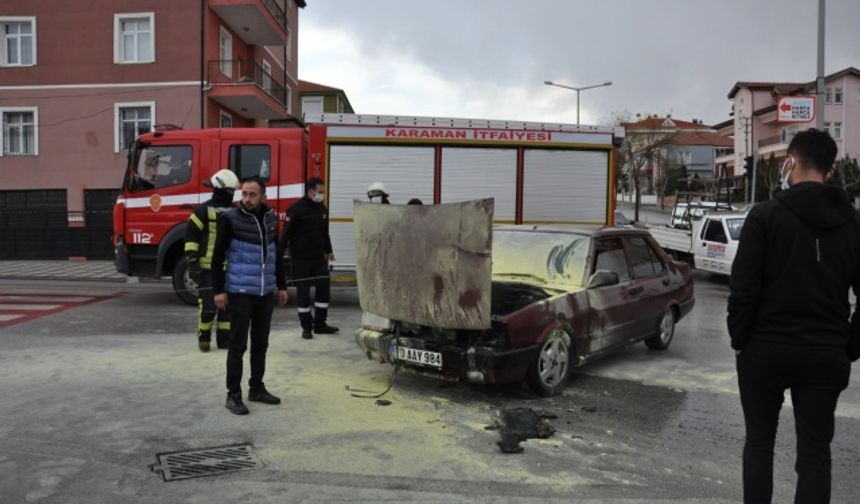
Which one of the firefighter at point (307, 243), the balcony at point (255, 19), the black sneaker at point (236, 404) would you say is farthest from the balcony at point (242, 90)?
the black sneaker at point (236, 404)

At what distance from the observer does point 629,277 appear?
6793 mm

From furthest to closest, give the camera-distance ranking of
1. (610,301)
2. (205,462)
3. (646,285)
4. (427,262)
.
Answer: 1. (646,285)
2. (610,301)
3. (427,262)
4. (205,462)

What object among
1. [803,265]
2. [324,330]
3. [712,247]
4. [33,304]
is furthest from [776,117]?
[803,265]

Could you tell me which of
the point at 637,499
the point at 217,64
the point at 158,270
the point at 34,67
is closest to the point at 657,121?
the point at 217,64

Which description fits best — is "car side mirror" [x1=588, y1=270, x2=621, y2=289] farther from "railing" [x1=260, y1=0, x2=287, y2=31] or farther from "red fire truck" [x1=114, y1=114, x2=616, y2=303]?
"railing" [x1=260, y1=0, x2=287, y2=31]

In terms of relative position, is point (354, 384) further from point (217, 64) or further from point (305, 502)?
point (217, 64)

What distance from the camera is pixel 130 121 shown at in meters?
21.6

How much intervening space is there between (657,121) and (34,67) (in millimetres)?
50903

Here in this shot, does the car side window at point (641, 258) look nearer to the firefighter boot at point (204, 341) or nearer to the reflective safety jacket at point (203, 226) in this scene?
the reflective safety jacket at point (203, 226)

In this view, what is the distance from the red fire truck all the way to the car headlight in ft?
14.3

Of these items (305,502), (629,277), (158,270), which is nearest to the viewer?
(305,502)

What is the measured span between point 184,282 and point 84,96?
14.4 metres

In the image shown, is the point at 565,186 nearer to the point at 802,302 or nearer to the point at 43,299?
the point at 802,302

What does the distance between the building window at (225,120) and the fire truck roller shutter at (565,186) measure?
1532cm
